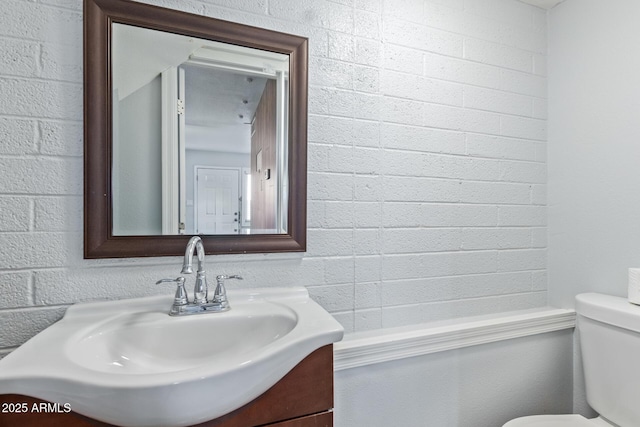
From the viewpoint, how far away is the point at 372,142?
1.26m

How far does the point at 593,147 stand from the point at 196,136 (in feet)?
5.07

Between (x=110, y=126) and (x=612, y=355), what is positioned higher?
(x=110, y=126)

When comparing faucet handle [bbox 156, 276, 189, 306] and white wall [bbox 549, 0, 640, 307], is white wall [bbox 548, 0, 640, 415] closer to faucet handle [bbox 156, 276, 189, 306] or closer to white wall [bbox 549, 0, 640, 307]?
white wall [bbox 549, 0, 640, 307]

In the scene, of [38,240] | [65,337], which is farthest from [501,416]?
[38,240]

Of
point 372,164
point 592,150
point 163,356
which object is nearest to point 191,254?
point 163,356

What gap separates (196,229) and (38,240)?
403 mm

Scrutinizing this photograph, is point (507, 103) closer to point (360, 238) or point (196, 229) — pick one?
point (360, 238)

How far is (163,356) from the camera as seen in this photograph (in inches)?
34.4

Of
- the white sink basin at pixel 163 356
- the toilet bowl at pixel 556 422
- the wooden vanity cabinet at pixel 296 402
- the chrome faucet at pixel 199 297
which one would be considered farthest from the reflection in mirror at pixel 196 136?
the toilet bowl at pixel 556 422

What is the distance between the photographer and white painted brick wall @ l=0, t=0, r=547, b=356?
0.92 m

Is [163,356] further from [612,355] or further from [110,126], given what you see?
[612,355]

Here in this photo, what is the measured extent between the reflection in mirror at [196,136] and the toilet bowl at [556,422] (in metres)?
1.07

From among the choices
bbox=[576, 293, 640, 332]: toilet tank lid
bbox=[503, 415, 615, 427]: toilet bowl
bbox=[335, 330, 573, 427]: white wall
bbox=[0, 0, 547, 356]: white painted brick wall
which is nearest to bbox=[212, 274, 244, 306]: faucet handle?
bbox=[0, 0, 547, 356]: white painted brick wall

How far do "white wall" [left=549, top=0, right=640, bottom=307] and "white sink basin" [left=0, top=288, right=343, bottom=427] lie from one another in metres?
1.20
